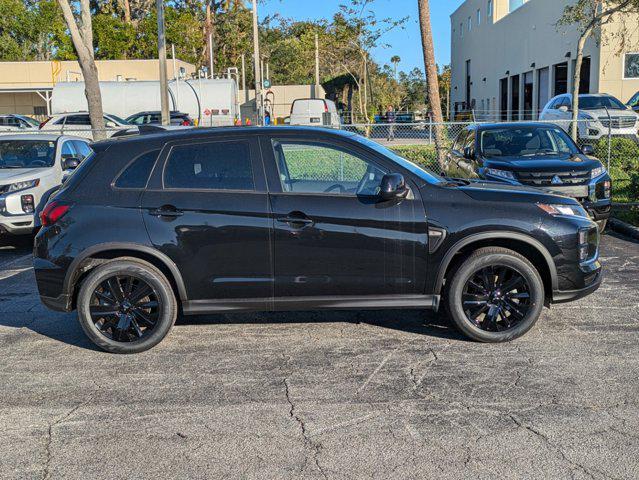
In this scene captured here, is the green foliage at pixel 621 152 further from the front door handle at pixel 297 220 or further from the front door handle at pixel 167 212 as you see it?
the front door handle at pixel 167 212

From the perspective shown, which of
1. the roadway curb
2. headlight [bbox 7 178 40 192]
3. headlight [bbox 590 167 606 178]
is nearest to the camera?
Answer: headlight [bbox 590 167 606 178]

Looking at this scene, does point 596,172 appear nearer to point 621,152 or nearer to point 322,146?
point 322,146

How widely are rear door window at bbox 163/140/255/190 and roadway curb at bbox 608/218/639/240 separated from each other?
738 cm

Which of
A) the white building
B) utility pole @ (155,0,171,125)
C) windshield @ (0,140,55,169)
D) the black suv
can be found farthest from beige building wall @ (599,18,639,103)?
the black suv

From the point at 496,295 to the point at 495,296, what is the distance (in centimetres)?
1

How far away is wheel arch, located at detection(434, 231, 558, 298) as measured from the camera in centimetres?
565

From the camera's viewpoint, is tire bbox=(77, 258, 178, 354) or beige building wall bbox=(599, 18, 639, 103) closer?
tire bbox=(77, 258, 178, 354)

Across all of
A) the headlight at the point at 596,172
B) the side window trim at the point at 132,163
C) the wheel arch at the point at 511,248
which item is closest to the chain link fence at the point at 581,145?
the headlight at the point at 596,172

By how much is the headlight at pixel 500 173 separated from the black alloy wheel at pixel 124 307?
6078 millimetres

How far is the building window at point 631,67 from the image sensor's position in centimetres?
3094

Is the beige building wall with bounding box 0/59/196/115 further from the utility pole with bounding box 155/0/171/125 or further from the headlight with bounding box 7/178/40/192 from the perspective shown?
the headlight with bounding box 7/178/40/192

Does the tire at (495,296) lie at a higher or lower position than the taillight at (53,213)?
lower

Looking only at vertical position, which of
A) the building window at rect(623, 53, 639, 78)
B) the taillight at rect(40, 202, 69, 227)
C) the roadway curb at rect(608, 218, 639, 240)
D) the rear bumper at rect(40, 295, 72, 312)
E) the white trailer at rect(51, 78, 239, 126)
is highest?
the building window at rect(623, 53, 639, 78)

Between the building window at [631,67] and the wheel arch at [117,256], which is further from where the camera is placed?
the building window at [631,67]
